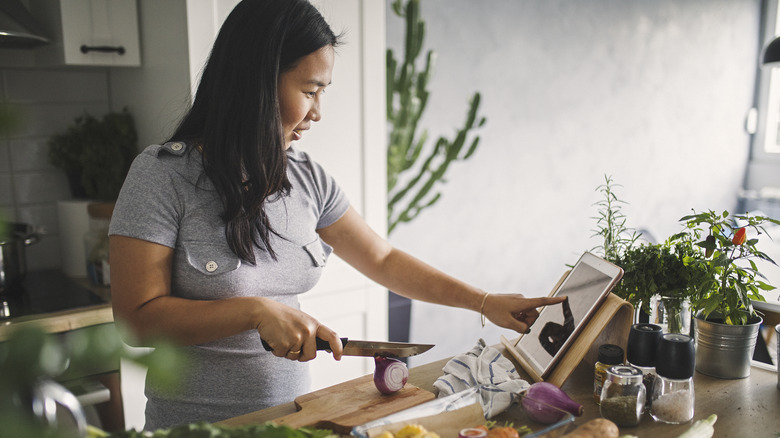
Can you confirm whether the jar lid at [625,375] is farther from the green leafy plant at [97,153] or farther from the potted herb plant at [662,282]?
the green leafy plant at [97,153]

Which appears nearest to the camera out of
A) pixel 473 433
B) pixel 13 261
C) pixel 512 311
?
pixel 473 433

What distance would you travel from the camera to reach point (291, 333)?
1024 mm

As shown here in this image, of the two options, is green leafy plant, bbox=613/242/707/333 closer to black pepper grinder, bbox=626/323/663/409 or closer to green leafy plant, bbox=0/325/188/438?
black pepper grinder, bbox=626/323/663/409

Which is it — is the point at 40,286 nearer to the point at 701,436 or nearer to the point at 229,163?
the point at 229,163

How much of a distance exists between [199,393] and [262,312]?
0.96 ft

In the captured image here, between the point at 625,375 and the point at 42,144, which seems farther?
the point at 42,144

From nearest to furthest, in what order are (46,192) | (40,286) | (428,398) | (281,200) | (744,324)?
(428,398) < (744,324) < (281,200) < (40,286) < (46,192)

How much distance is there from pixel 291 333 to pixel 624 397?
0.55m

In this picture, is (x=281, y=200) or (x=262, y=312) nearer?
(x=262, y=312)

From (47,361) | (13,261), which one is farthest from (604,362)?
(13,261)

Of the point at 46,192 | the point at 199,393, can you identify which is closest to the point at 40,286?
the point at 46,192

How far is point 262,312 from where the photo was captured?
1.05m

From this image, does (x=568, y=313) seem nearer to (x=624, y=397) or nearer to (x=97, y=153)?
(x=624, y=397)

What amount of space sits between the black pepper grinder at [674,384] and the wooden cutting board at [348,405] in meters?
0.38
